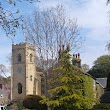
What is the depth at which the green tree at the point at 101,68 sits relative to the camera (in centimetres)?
8531

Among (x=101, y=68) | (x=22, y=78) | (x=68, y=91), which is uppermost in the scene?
(x=101, y=68)

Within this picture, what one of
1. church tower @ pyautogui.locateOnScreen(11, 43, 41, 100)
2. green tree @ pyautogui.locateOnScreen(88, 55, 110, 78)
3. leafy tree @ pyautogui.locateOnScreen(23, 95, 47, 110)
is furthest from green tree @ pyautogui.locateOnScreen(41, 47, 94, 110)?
green tree @ pyautogui.locateOnScreen(88, 55, 110, 78)

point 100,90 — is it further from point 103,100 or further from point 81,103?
point 81,103

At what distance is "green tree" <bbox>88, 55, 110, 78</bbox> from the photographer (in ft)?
280

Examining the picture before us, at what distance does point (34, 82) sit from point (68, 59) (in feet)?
148

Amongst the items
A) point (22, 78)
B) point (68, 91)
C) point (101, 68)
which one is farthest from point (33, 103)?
point (101, 68)

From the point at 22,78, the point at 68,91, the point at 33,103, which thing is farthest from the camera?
the point at 22,78

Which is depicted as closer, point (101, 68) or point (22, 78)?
point (22, 78)

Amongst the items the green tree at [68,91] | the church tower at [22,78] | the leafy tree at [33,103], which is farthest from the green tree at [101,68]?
the green tree at [68,91]

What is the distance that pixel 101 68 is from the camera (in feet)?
288

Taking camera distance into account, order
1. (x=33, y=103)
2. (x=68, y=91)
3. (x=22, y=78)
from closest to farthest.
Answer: (x=68, y=91), (x=33, y=103), (x=22, y=78)

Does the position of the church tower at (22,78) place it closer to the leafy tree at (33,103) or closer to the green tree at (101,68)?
the green tree at (101,68)

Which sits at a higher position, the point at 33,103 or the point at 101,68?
the point at 101,68

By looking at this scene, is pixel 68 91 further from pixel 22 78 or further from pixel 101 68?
pixel 101 68
